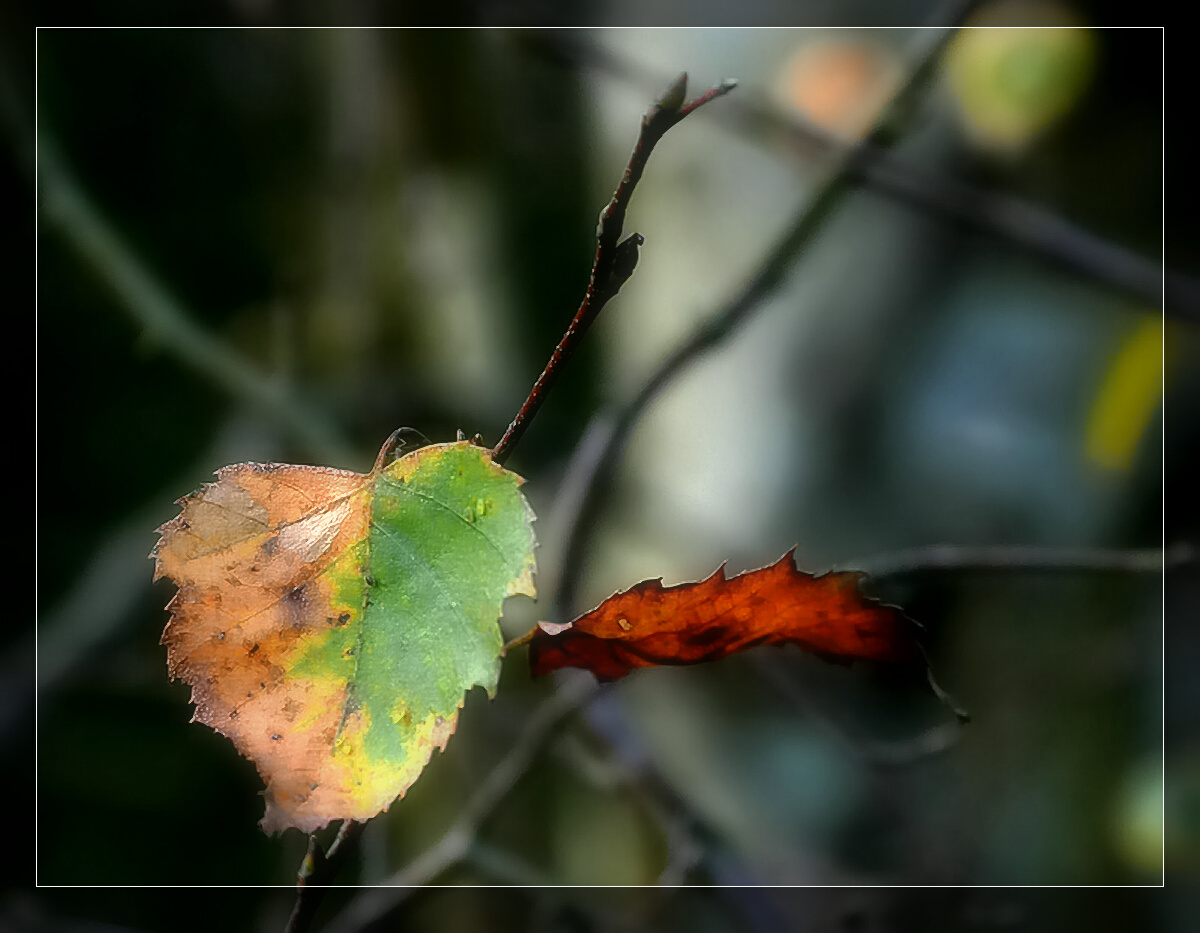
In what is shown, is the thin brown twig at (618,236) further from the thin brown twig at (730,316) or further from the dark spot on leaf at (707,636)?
the thin brown twig at (730,316)

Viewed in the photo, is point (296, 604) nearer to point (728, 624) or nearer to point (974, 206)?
point (728, 624)

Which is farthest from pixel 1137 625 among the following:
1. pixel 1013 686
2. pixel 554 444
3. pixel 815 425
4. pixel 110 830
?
pixel 110 830

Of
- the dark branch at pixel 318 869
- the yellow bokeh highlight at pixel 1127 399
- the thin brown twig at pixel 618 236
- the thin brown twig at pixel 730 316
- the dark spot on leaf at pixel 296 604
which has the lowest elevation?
the dark branch at pixel 318 869

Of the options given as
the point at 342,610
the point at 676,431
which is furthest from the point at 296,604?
the point at 676,431

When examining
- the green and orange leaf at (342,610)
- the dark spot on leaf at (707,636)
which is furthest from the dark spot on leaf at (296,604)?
the dark spot on leaf at (707,636)

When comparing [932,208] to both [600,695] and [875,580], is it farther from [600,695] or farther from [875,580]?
[600,695]
